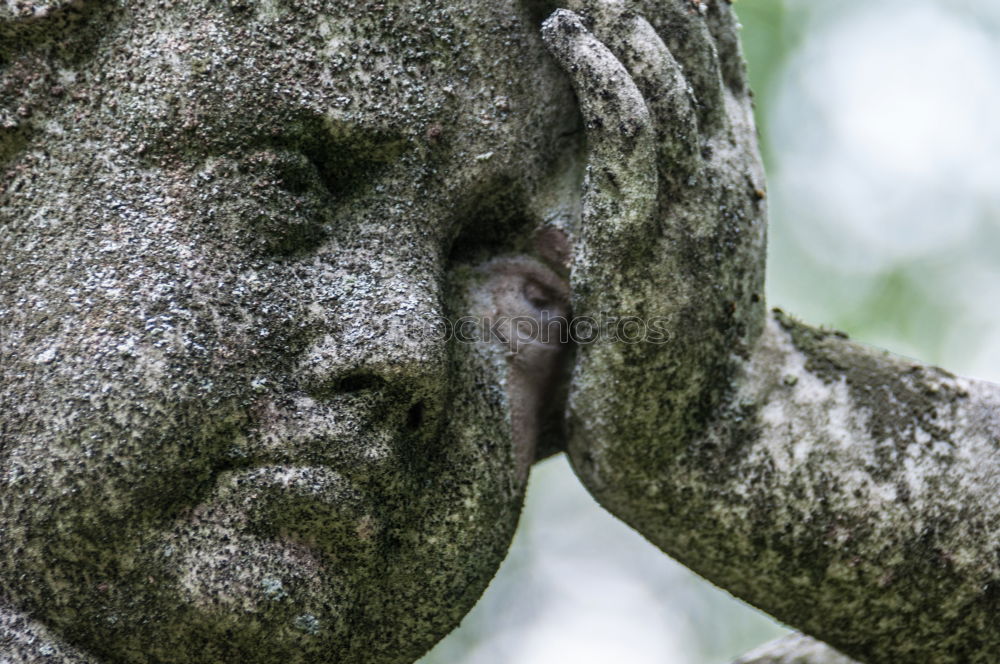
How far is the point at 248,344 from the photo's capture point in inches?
48.1

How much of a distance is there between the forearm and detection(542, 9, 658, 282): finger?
274 millimetres

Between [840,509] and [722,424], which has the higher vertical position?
[722,424]

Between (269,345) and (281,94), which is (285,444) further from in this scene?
(281,94)

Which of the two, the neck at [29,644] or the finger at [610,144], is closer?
the neck at [29,644]

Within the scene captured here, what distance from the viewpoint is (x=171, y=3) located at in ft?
4.15

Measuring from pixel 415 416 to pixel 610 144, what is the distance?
42 centimetres

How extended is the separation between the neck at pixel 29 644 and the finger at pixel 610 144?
2.48 ft

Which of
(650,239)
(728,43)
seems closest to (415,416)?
(650,239)

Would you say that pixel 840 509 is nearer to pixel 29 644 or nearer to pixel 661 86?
pixel 661 86

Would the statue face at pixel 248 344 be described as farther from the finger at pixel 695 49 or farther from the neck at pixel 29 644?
the finger at pixel 695 49

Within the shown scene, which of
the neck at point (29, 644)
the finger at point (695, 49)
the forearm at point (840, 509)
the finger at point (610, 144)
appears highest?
the finger at point (695, 49)

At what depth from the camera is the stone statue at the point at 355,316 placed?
119 cm

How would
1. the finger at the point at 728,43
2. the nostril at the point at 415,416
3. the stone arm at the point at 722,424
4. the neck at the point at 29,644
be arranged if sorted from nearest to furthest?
the neck at the point at 29,644
the nostril at the point at 415,416
the stone arm at the point at 722,424
the finger at the point at 728,43

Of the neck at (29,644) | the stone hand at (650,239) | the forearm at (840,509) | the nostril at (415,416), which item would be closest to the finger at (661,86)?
the stone hand at (650,239)
